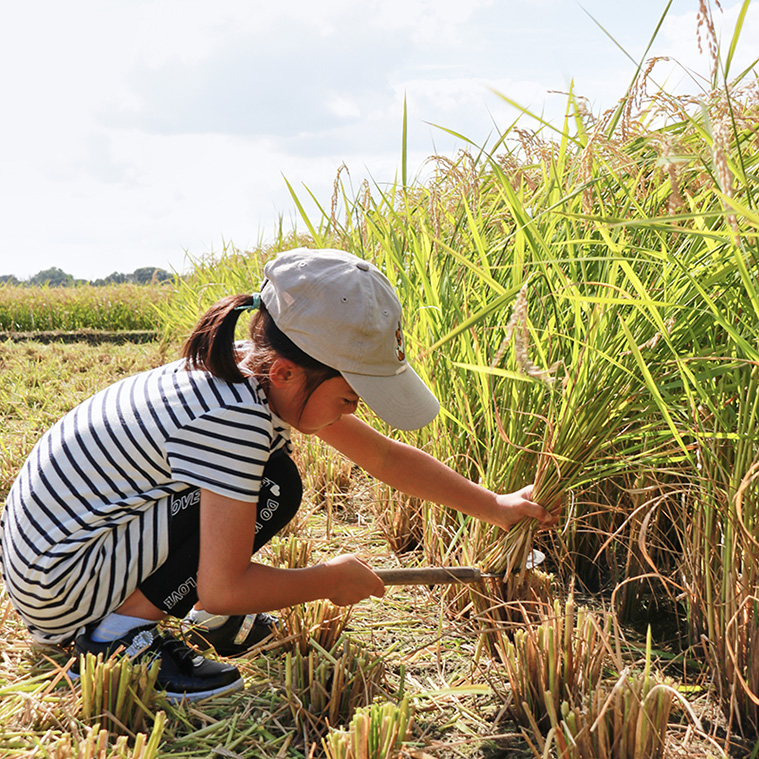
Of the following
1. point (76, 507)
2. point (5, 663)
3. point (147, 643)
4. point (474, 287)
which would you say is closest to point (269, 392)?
point (76, 507)

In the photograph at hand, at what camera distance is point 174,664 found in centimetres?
136

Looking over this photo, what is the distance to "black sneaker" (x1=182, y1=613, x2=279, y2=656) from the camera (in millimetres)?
1468

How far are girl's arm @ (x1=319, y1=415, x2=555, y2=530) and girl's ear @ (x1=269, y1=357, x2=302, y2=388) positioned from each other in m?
0.32

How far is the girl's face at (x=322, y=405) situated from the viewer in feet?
4.30

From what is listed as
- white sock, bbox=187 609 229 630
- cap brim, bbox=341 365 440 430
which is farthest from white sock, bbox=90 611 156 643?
cap brim, bbox=341 365 440 430

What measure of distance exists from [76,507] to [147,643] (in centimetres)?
30

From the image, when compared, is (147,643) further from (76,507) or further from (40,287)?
(40,287)

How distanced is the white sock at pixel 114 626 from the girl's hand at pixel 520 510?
2.45 ft

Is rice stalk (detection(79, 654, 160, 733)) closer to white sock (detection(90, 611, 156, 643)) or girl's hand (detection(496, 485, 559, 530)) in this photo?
white sock (detection(90, 611, 156, 643))

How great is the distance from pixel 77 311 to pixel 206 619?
30.3 ft

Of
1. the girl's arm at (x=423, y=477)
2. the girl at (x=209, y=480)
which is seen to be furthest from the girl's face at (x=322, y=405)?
the girl's arm at (x=423, y=477)

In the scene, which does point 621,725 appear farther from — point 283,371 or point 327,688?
point 283,371

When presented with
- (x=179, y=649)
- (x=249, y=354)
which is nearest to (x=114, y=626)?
(x=179, y=649)

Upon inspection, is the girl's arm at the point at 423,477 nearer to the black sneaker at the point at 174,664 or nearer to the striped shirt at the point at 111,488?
the striped shirt at the point at 111,488
